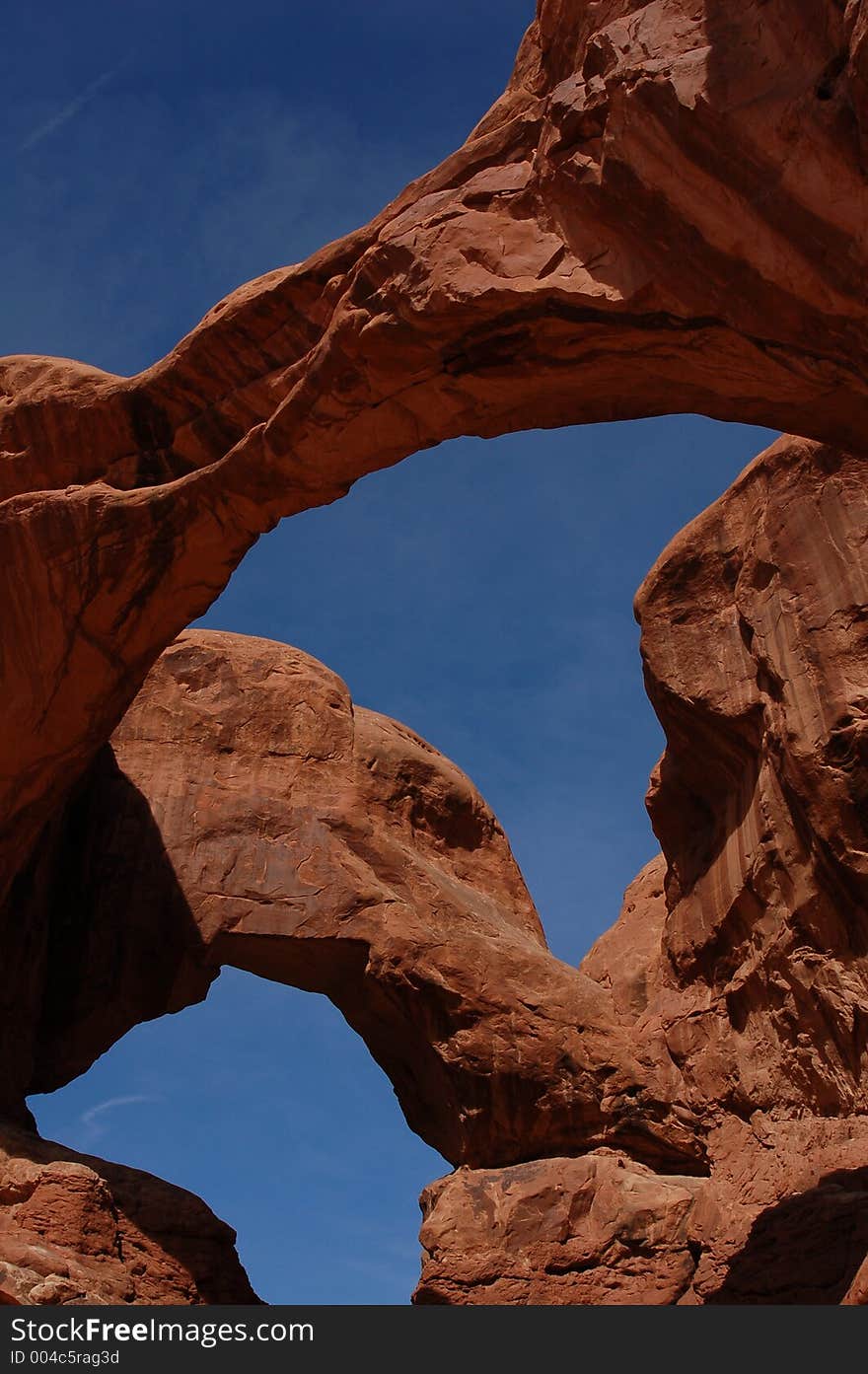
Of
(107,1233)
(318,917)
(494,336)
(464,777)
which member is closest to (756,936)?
(318,917)

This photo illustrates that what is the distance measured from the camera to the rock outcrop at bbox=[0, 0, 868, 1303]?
9.91 m

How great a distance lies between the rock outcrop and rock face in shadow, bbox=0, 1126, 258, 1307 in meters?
0.05

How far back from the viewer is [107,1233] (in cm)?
1409

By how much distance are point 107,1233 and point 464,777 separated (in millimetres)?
7701

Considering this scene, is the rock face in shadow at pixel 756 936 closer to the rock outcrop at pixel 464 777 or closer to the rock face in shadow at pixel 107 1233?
the rock outcrop at pixel 464 777

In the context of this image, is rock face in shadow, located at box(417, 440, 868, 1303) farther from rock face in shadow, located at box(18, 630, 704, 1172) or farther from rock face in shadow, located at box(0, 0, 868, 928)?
rock face in shadow, located at box(0, 0, 868, 928)

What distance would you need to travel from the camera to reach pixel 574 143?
1038 centimetres

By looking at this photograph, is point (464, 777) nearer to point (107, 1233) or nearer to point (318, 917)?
point (318, 917)

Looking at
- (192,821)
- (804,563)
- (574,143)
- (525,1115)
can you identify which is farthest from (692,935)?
(574,143)

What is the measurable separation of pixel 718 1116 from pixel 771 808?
302cm

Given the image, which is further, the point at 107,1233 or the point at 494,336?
the point at 107,1233

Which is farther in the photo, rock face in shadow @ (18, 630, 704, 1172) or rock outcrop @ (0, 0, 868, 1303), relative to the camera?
rock face in shadow @ (18, 630, 704, 1172)

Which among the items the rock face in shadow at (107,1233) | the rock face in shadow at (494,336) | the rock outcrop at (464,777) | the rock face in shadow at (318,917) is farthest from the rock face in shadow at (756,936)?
the rock face in shadow at (494,336)

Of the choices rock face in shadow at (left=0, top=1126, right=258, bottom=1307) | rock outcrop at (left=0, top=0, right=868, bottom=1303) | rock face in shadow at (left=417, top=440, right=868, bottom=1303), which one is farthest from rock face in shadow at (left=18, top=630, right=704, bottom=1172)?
rock face in shadow at (left=0, top=1126, right=258, bottom=1307)
